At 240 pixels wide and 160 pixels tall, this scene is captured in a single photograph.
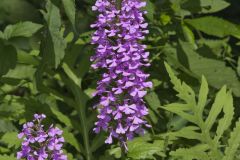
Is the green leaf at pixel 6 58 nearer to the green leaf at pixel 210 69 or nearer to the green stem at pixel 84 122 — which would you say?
the green stem at pixel 84 122

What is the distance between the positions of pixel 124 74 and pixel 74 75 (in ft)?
3.84

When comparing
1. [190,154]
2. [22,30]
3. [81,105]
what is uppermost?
[22,30]

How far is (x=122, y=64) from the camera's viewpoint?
2.38m

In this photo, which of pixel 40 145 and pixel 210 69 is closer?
pixel 40 145

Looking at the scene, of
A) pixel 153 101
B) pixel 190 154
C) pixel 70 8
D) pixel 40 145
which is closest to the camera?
pixel 40 145

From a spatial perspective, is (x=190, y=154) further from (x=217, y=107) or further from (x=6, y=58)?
(x=6, y=58)

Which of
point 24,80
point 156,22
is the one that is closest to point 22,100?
point 24,80

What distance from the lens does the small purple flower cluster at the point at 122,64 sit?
93.0 inches

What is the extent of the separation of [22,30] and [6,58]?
0.18 m

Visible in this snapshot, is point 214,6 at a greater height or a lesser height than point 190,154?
greater

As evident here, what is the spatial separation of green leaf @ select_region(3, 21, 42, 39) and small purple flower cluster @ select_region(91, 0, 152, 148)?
0.51 meters

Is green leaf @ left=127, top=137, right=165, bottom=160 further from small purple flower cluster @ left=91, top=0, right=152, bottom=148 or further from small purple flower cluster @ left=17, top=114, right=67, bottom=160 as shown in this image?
small purple flower cluster @ left=17, top=114, right=67, bottom=160

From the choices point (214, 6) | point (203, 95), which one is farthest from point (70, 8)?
point (214, 6)

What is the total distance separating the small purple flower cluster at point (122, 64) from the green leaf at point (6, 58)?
2.16 feet
